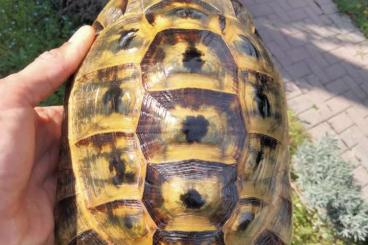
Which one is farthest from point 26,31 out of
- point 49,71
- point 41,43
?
point 49,71

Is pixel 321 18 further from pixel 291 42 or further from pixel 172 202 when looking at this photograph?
pixel 172 202

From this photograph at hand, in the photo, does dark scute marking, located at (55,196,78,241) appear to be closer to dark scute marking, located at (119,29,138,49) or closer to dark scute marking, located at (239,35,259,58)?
dark scute marking, located at (119,29,138,49)

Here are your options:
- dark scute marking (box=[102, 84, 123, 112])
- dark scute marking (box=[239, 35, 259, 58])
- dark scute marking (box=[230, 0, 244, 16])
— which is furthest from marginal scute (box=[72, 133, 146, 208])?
dark scute marking (box=[230, 0, 244, 16])

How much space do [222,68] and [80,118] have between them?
572mm

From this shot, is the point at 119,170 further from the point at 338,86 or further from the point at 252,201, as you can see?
the point at 338,86

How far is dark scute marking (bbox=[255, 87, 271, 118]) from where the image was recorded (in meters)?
1.77

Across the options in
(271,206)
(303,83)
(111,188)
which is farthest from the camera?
(303,83)

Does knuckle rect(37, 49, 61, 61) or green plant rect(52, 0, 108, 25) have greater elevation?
knuckle rect(37, 49, 61, 61)

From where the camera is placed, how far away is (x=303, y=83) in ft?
15.0

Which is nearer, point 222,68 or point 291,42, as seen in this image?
point 222,68

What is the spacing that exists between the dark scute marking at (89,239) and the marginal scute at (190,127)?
1.19 ft

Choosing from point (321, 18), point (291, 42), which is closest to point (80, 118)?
point (291, 42)

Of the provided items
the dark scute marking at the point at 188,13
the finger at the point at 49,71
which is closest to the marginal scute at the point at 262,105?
the dark scute marking at the point at 188,13

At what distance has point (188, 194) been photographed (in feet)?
5.11
